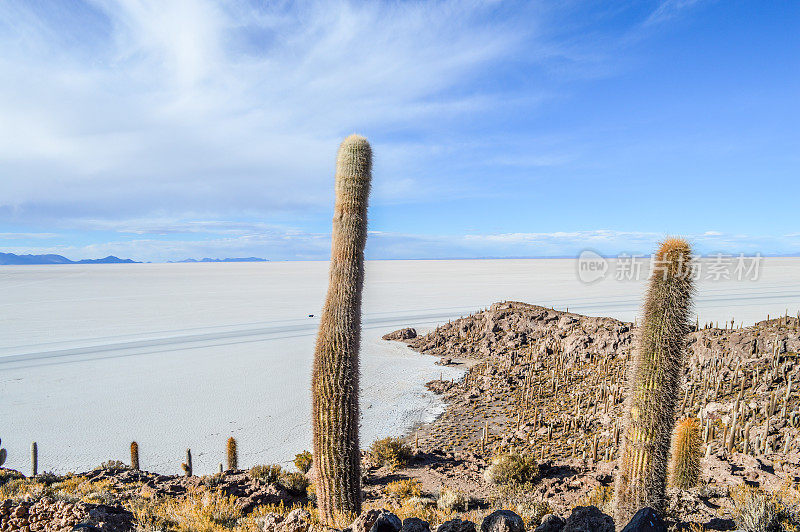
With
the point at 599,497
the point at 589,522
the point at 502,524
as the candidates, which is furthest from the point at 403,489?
the point at 589,522

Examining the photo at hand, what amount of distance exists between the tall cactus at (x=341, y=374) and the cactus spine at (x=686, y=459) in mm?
4487

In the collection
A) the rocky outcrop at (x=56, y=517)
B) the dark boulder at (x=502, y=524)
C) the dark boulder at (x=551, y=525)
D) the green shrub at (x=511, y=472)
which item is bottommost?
the green shrub at (x=511, y=472)

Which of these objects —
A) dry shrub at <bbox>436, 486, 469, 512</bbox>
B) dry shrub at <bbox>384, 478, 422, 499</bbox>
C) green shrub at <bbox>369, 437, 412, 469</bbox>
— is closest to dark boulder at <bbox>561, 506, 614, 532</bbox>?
dry shrub at <bbox>436, 486, 469, 512</bbox>

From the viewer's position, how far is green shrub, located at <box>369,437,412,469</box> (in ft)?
31.8

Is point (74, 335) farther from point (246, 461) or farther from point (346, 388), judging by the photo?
point (346, 388)

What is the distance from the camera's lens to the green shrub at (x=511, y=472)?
27.6 ft

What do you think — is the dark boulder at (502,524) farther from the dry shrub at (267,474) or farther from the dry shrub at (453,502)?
the dry shrub at (267,474)

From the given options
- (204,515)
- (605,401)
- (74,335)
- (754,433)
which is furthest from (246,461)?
(74,335)

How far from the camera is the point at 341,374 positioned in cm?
548

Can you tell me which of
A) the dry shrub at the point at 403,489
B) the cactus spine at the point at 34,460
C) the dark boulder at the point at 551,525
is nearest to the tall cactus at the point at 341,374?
the dark boulder at the point at 551,525

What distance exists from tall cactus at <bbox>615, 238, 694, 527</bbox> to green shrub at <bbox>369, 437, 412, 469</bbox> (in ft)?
17.2

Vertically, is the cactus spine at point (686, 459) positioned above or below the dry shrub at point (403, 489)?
above

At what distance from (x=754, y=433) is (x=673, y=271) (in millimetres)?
6893

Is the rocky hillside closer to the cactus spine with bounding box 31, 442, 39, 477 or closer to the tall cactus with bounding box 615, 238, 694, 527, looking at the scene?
the tall cactus with bounding box 615, 238, 694, 527
